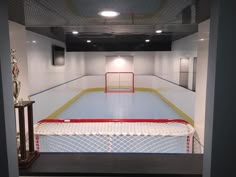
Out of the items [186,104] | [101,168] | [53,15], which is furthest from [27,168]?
[186,104]

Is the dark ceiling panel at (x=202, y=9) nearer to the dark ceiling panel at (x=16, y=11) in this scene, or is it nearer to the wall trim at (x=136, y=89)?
the dark ceiling panel at (x=16, y=11)

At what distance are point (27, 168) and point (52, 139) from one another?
55.7 inches

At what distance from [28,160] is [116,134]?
3.87 feet

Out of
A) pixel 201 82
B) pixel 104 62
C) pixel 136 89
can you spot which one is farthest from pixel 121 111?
pixel 104 62

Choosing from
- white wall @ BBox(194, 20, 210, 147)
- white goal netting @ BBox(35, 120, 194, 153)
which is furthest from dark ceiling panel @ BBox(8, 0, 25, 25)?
white wall @ BBox(194, 20, 210, 147)

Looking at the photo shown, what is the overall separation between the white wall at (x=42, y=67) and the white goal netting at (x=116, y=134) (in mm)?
2569

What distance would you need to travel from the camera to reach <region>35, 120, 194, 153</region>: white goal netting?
255 cm

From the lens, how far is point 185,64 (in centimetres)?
730

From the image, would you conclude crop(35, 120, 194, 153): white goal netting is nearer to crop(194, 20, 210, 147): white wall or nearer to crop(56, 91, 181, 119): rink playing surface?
crop(194, 20, 210, 147): white wall

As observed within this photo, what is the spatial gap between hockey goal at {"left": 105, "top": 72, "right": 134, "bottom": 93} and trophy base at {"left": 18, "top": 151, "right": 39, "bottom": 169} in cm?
1090

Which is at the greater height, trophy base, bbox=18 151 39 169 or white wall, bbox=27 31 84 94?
white wall, bbox=27 31 84 94

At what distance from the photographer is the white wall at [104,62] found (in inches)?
500

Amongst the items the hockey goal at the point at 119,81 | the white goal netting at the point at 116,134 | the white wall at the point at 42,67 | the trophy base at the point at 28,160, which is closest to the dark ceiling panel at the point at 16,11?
the trophy base at the point at 28,160

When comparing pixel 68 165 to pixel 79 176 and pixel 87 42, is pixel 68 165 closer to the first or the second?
pixel 79 176
